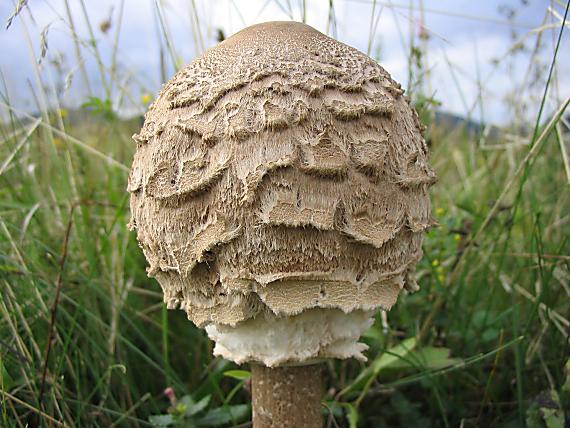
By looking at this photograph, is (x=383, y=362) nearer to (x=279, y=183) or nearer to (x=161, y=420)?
(x=161, y=420)

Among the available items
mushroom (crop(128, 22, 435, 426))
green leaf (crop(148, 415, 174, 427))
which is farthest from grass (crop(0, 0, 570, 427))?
mushroom (crop(128, 22, 435, 426))

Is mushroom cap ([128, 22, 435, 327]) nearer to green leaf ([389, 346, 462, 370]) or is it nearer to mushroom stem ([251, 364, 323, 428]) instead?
mushroom stem ([251, 364, 323, 428])

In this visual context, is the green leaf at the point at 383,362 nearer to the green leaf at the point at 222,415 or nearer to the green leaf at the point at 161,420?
the green leaf at the point at 222,415

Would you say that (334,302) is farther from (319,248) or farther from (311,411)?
(311,411)

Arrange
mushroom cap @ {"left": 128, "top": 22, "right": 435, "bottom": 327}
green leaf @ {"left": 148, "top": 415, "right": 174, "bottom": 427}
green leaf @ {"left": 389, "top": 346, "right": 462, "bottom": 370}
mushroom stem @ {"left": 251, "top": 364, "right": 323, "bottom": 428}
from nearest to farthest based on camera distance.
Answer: mushroom cap @ {"left": 128, "top": 22, "right": 435, "bottom": 327}, mushroom stem @ {"left": 251, "top": 364, "right": 323, "bottom": 428}, green leaf @ {"left": 148, "top": 415, "right": 174, "bottom": 427}, green leaf @ {"left": 389, "top": 346, "right": 462, "bottom": 370}

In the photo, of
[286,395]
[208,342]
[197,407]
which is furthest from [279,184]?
[208,342]

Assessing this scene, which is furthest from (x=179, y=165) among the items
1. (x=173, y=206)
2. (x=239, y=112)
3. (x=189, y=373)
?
(x=189, y=373)
